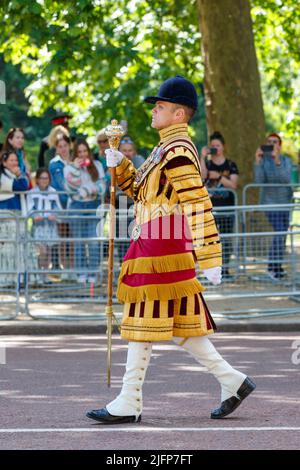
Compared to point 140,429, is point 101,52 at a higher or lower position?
higher

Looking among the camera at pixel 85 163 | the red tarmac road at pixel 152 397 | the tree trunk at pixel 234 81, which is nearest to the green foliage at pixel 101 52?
the tree trunk at pixel 234 81

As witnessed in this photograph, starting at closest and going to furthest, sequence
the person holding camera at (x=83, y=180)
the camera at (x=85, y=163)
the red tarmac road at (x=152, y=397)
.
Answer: the red tarmac road at (x=152, y=397)
the person holding camera at (x=83, y=180)
the camera at (x=85, y=163)

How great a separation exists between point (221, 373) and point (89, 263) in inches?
265

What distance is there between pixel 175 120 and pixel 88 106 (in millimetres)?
23388

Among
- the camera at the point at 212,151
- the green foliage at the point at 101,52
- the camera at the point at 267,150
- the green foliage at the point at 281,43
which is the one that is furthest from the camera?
the green foliage at the point at 281,43

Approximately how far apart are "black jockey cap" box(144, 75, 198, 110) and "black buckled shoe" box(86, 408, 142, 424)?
6.23 feet

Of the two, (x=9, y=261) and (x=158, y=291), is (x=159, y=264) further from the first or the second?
(x=9, y=261)

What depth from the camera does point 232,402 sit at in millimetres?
8625

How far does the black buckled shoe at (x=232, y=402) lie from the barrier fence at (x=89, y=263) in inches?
244

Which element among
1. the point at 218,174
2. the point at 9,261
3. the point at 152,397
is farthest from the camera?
the point at 218,174

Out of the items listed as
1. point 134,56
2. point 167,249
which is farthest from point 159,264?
point 134,56

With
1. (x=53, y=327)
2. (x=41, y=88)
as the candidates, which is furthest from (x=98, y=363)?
(x=41, y=88)

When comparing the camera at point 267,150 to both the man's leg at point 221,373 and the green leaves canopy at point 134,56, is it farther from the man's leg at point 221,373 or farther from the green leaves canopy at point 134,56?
the man's leg at point 221,373

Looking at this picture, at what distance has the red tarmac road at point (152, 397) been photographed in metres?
7.80
